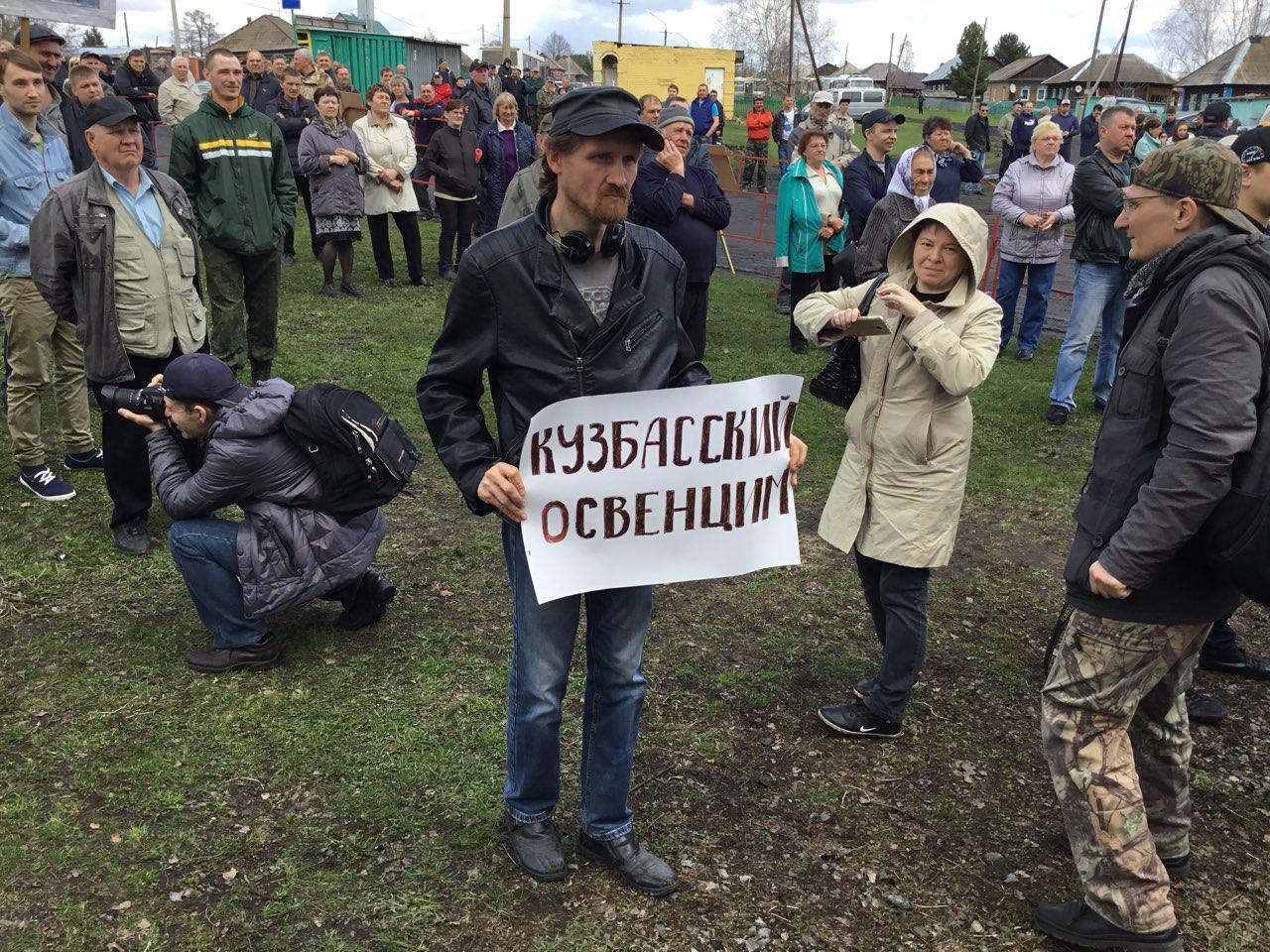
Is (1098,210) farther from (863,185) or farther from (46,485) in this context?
(46,485)

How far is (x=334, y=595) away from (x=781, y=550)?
95.0 inches

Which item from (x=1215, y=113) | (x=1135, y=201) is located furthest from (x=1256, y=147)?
(x=1215, y=113)

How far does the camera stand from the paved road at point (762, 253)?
12.2m

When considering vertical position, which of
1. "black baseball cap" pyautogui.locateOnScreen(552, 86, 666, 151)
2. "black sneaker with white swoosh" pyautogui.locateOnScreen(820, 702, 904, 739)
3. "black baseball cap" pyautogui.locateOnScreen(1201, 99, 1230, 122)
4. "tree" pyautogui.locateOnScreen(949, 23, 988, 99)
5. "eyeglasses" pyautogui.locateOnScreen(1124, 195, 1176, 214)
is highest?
"tree" pyautogui.locateOnScreen(949, 23, 988, 99)

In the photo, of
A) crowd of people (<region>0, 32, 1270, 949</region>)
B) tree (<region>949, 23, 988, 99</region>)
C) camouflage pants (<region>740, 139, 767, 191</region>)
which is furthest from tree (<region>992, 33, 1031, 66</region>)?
crowd of people (<region>0, 32, 1270, 949</region>)

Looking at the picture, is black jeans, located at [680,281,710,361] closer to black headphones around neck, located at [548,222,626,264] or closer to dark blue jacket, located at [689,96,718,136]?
black headphones around neck, located at [548,222,626,264]

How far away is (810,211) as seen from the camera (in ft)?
30.2

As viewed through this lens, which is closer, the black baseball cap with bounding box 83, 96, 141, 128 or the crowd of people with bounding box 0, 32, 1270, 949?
the crowd of people with bounding box 0, 32, 1270, 949

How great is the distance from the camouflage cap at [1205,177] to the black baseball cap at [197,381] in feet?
11.0

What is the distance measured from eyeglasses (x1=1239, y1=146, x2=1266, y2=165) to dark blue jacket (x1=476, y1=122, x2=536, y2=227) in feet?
26.2

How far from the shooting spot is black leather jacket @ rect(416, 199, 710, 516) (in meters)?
2.60

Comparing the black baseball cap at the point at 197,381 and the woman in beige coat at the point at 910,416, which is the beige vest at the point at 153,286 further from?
the woman in beige coat at the point at 910,416

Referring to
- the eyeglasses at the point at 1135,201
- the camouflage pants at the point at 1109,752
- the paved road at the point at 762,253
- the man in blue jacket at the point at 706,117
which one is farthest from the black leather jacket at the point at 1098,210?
the man in blue jacket at the point at 706,117

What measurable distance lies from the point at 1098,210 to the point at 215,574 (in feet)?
22.5
